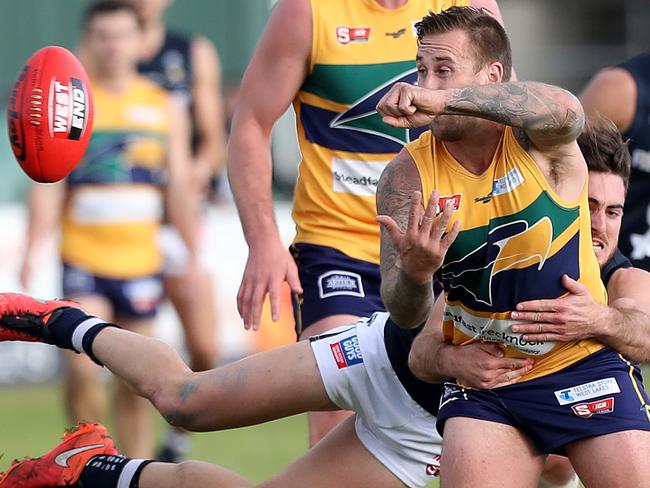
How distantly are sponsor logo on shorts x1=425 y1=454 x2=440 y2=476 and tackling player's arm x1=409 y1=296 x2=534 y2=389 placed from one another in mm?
513

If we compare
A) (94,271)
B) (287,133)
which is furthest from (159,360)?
(287,133)

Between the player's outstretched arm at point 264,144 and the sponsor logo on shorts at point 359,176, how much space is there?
307 millimetres

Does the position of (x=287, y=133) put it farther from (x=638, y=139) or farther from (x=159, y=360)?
(x=159, y=360)

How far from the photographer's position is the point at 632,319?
176 inches

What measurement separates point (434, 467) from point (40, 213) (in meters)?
4.94

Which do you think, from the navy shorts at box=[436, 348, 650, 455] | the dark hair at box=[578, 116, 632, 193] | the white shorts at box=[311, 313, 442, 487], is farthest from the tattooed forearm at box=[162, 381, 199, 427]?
the dark hair at box=[578, 116, 632, 193]

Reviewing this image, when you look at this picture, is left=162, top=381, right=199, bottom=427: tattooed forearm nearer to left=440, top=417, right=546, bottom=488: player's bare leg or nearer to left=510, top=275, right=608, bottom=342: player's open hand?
left=440, top=417, right=546, bottom=488: player's bare leg

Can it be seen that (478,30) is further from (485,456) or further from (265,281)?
(265,281)

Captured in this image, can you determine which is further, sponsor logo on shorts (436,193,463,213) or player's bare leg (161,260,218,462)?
player's bare leg (161,260,218,462)

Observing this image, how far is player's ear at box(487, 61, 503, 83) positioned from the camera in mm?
4441

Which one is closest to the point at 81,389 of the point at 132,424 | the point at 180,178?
the point at 132,424

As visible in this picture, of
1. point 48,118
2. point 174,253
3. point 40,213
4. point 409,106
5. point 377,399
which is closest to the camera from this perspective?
point 409,106

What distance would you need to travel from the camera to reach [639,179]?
21.4 feet

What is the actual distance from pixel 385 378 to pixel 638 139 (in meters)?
2.18
